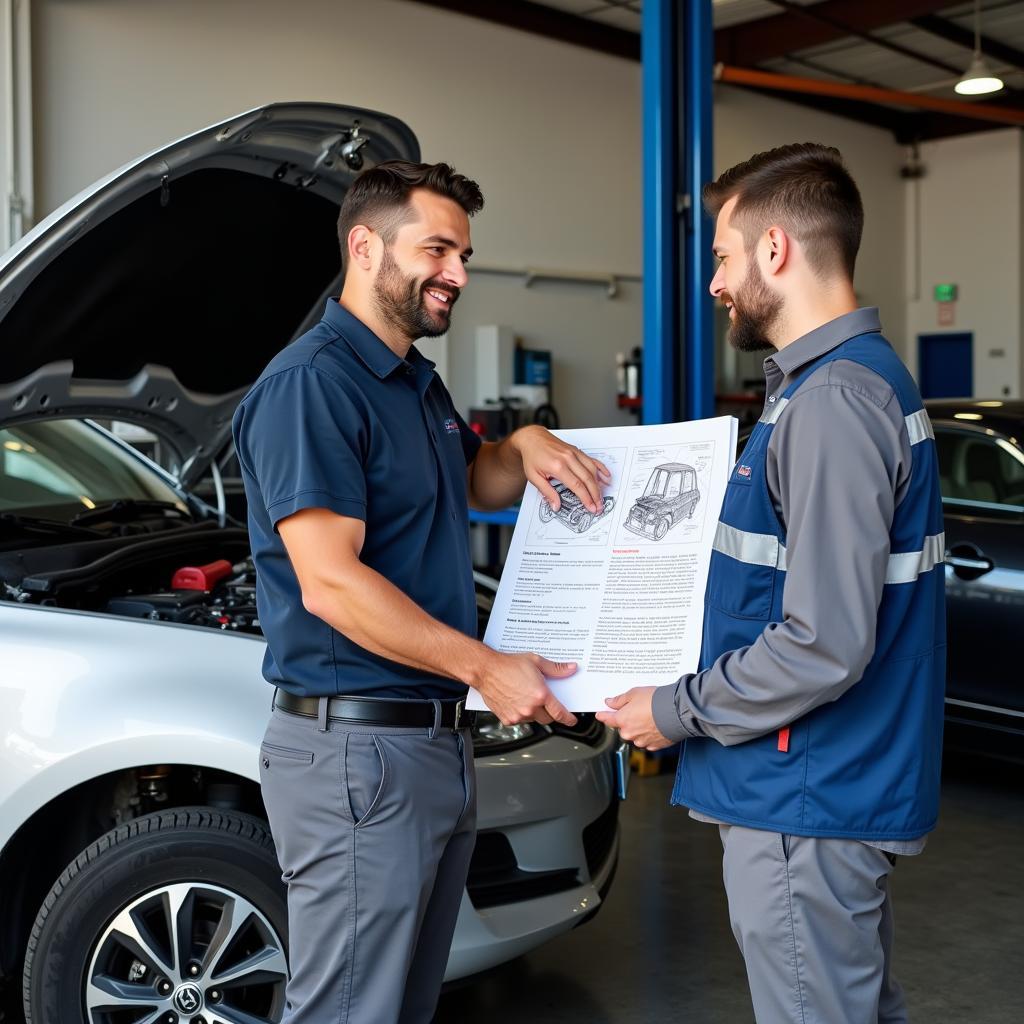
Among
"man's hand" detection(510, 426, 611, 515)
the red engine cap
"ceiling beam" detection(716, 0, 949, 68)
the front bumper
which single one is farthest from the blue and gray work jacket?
"ceiling beam" detection(716, 0, 949, 68)

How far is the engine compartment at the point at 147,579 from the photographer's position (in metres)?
2.77

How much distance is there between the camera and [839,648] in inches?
58.7

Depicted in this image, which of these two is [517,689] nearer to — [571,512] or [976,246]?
[571,512]

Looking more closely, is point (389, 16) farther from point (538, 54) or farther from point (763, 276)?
point (763, 276)

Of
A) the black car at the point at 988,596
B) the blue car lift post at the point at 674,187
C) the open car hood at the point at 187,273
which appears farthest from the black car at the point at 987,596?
the open car hood at the point at 187,273

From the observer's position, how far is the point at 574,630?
5.93ft

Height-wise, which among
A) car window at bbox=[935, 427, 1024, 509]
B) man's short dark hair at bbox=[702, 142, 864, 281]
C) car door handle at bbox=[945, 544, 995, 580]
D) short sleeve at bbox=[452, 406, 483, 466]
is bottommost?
car door handle at bbox=[945, 544, 995, 580]

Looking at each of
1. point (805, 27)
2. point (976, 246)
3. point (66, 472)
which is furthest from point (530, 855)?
point (976, 246)

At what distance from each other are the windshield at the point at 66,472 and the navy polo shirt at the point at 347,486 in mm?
1521

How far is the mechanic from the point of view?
1.50 m

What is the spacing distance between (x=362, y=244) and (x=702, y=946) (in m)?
2.26

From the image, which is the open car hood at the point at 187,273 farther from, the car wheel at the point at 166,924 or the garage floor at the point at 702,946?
the garage floor at the point at 702,946

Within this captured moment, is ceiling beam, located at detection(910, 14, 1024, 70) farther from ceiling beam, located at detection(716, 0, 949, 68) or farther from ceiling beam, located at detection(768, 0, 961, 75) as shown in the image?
ceiling beam, located at detection(768, 0, 961, 75)

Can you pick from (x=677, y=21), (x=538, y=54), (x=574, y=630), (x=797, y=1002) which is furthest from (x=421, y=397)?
(x=538, y=54)
